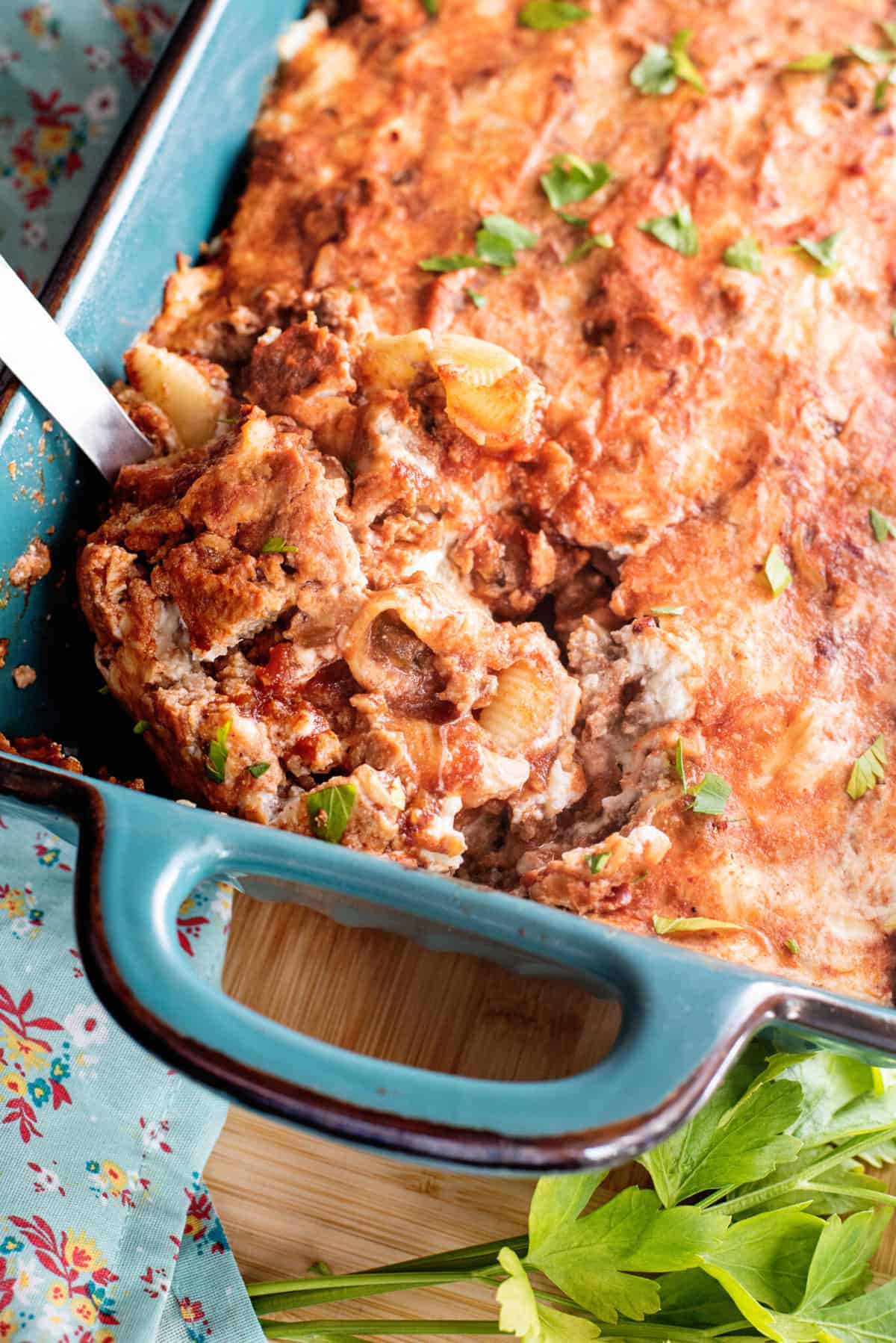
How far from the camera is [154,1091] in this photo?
1829 mm

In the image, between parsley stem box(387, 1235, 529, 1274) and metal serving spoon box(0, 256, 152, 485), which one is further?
parsley stem box(387, 1235, 529, 1274)

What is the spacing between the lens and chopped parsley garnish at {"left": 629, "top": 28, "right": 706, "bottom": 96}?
2.07 metres

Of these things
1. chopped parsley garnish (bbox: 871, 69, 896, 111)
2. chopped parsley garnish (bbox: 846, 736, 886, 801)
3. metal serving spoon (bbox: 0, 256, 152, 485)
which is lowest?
chopped parsley garnish (bbox: 846, 736, 886, 801)

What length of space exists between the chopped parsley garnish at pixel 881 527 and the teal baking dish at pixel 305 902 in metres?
0.69

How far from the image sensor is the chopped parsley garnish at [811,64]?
2107 millimetres

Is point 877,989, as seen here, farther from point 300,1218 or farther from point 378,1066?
point 300,1218

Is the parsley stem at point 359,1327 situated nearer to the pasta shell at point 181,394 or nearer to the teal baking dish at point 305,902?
the teal baking dish at point 305,902

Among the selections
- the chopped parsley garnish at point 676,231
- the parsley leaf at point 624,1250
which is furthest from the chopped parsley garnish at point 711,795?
the chopped parsley garnish at point 676,231

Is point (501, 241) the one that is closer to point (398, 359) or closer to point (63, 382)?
point (398, 359)

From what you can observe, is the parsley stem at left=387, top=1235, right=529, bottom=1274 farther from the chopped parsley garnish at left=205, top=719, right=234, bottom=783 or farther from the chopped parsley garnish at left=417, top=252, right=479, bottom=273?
the chopped parsley garnish at left=417, top=252, right=479, bottom=273

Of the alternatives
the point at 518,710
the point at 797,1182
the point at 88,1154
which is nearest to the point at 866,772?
the point at 518,710

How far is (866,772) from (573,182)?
1022mm

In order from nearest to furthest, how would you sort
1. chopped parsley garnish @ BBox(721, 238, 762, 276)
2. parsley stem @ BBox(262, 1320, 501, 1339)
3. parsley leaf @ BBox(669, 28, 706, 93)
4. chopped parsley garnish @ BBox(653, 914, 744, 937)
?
chopped parsley garnish @ BBox(653, 914, 744, 937)
parsley stem @ BBox(262, 1320, 501, 1339)
chopped parsley garnish @ BBox(721, 238, 762, 276)
parsley leaf @ BBox(669, 28, 706, 93)

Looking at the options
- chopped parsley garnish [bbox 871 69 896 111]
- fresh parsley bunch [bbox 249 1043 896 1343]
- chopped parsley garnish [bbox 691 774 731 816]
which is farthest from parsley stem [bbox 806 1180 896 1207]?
chopped parsley garnish [bbox 871 69 896 111]
